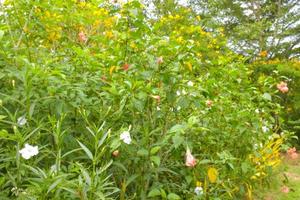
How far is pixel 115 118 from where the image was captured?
2146 millimetres

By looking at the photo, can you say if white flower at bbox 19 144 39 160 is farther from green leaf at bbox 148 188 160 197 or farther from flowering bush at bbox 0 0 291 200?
green leaf at bbox 148 188 160 197

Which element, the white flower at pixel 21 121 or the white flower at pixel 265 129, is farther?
the white flower at pixel 265 129

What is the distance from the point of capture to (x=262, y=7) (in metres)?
15.1

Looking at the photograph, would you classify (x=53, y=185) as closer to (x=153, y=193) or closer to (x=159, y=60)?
(x=153, y=193)

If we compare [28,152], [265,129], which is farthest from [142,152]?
[265,129]

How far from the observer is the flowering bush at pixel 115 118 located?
178 cm

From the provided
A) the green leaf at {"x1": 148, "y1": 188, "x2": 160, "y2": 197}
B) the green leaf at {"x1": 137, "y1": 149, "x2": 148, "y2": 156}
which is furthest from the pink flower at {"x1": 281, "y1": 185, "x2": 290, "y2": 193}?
the green leaf at {"x1": 137, "y1": 149, "x2": 148, "y2": 156}

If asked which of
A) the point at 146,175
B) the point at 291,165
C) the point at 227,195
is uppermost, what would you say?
the point at 146,175

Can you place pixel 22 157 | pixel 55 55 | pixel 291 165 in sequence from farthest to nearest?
pixel 291 165 < pixel 55 55 < pixel 22 157

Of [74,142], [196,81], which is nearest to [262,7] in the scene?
[196,81]

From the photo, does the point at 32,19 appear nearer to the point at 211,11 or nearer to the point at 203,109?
the point at 203,109

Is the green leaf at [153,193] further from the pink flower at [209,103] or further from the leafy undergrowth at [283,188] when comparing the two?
the leafy undergrowth at [283,188]

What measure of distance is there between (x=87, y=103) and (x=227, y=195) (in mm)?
1263

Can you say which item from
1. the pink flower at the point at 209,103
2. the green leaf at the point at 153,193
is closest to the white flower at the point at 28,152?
the green leaf at the point at 153,193
